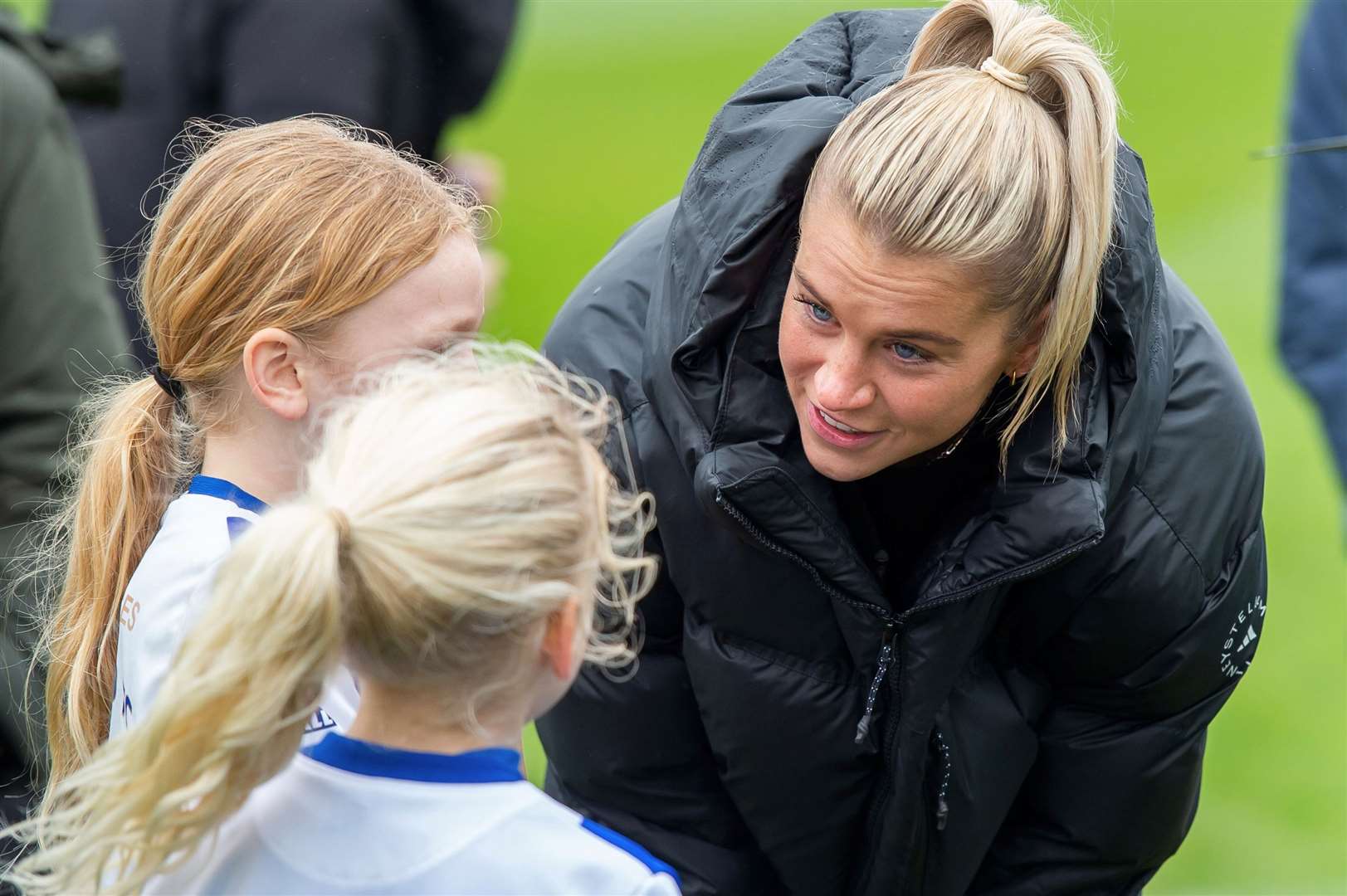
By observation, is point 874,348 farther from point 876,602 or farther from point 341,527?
point 341,527

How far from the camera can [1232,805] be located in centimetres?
373

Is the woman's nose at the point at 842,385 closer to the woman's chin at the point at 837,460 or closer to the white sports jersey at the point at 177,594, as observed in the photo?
the woman's chin at the point at 837,460

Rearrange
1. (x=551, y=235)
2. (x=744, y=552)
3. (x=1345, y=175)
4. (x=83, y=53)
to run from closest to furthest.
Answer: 1. (x=744, y=552)
2. (x=83, y=53)
3. (x=1345, y=175)
4. (x=551, y=235)

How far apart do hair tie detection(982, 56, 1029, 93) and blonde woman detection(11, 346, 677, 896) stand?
0.71 meters

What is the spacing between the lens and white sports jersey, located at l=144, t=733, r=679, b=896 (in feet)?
4.07

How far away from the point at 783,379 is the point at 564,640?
1.94 ft

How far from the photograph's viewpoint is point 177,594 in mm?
1510

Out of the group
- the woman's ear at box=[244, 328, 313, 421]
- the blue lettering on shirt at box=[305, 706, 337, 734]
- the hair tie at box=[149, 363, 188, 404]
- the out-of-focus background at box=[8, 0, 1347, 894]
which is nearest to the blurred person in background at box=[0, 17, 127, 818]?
the hair tie at box=[149, 363, 188, 404]

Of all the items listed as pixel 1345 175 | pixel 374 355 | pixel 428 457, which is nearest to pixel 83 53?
pixel 374 355

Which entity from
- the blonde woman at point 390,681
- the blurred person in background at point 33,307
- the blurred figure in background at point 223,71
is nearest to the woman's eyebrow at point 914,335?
the blonde woman at point 390,681

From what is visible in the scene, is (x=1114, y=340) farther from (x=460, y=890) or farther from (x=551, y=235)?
(x=551, y=235)

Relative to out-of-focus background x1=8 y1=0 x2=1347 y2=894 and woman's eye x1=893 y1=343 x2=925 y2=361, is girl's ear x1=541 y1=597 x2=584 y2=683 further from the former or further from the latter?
out-of-focus background x1=8 y1=0 x2=1347 y2=894

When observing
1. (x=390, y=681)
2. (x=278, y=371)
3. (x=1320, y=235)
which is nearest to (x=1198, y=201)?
(x=1320, y=235)

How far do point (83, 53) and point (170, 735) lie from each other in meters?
1.63
